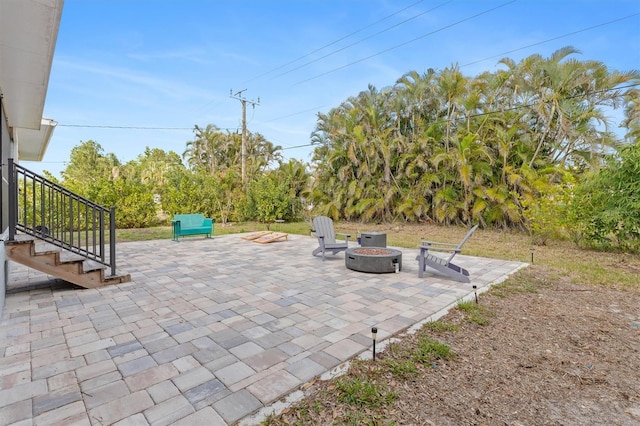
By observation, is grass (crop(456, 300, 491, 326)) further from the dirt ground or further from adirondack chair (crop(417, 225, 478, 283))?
adirondack chair (crop(417, 225, 478, 283))

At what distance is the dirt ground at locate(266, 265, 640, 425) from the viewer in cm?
199

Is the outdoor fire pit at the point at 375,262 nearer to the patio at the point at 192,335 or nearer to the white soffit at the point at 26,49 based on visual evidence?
the patio at the point at 192,335

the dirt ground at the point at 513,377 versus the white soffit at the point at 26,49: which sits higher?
the white soffit at the point at 26,49

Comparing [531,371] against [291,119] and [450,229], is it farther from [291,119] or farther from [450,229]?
[291,119]

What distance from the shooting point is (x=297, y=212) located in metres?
16.3

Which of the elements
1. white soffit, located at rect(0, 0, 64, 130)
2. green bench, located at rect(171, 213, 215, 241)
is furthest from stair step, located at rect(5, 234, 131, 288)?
green bench, located at rect(171, 213, 215, 241)

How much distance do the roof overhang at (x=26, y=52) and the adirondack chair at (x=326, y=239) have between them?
16.3 ft

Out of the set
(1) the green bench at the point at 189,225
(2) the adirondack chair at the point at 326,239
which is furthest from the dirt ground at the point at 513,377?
(1) the green bench at the point at 189,225

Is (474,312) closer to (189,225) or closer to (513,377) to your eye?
(513,377)

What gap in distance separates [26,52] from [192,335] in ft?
12.6

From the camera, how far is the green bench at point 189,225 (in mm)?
9234

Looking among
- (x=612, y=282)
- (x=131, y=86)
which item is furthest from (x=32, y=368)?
(x=131, y=86)

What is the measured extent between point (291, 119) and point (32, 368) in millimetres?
20712

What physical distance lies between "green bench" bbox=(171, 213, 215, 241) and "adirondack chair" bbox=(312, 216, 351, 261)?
4126 millimetres
